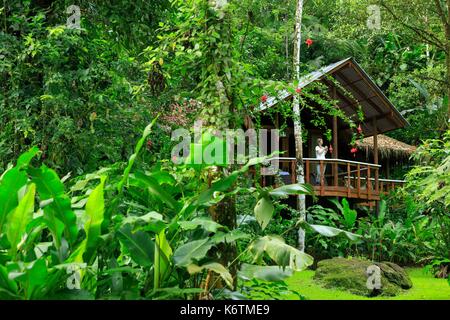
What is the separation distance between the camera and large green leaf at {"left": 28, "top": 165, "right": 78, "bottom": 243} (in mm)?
2781

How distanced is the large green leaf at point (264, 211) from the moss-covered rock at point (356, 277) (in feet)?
19.1

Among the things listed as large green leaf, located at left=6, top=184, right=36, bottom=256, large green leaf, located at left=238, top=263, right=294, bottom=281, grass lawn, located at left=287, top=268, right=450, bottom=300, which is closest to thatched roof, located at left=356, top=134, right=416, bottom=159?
grass lawn, located at left=287, top=268, right=450, bottom=300

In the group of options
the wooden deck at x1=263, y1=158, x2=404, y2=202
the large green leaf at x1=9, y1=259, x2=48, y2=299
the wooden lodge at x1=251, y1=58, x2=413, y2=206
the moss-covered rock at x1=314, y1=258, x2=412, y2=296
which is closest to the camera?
the large green leaf at x1=9, y1=259, x2=48, y2=299

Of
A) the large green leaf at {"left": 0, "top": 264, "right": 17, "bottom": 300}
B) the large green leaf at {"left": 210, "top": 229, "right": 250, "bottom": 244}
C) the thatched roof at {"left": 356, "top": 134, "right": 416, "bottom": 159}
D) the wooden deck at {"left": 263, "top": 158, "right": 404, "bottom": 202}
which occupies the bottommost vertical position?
the large green leaf at {"left": 0, "top": 264, "right": 17, "bottom": 300}

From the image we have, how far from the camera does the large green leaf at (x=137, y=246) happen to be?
288 centimetres

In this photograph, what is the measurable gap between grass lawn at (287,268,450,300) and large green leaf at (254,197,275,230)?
186 inches

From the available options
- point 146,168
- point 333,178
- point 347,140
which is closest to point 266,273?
point 146,168

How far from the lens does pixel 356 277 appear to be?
8.72m

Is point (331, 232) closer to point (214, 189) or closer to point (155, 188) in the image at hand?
point (214, 189)

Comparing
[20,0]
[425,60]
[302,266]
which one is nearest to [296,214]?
[20,0]

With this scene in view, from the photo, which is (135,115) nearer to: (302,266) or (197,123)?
(197,123)

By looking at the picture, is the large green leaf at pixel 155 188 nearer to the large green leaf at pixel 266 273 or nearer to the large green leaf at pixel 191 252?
the large green leaf at pixel 191 252

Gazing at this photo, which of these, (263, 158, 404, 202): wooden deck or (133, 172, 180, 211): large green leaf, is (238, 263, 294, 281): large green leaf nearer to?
(133, 172, 180, 211): large green leaf

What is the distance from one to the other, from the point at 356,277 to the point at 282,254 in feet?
20.6
